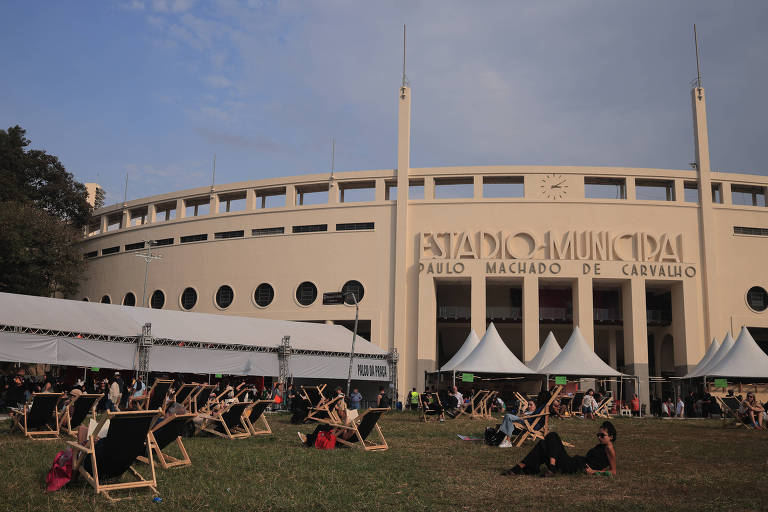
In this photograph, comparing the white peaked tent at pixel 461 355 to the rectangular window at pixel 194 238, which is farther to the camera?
the rectangular window at pixel 194 238

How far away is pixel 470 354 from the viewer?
24.7 m

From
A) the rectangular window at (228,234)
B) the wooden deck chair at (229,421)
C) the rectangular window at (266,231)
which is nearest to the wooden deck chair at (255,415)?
the wooden deck chair at (229,421)

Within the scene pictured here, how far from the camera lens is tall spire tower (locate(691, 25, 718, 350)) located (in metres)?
31.9

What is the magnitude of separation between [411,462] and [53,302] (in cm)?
1566

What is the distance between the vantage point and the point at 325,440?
1062 centimetres

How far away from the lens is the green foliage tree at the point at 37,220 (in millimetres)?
35031

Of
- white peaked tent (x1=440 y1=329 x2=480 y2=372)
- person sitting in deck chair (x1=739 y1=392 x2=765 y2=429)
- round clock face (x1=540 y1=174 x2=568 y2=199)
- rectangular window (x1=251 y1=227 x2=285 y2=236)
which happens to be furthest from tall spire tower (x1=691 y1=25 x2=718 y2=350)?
rectangular window (x1=251 y1=227 x2=285 y2=236)

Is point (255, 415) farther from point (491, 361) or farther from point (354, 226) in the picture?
point (354, 226)

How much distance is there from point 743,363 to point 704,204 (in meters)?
11.7

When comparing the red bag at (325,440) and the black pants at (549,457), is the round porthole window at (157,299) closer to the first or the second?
the red bag at (325,440)

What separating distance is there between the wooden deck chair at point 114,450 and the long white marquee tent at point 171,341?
537 inches

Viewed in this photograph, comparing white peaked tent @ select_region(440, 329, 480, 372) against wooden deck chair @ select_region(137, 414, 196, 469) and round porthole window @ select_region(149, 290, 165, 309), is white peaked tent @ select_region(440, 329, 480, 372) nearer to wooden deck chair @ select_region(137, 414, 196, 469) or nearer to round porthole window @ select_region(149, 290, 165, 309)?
wooden deck chair @ select_region(137, 414, 196, 469)

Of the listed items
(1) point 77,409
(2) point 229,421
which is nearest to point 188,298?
(1) point 77,409

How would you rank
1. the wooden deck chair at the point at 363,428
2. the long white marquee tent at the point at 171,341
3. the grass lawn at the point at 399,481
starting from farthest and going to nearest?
the long white marquee tent at the point at 171,341 < the wooden deck chair at the point at 363,428 < the grass lawn at the point at 399,481
